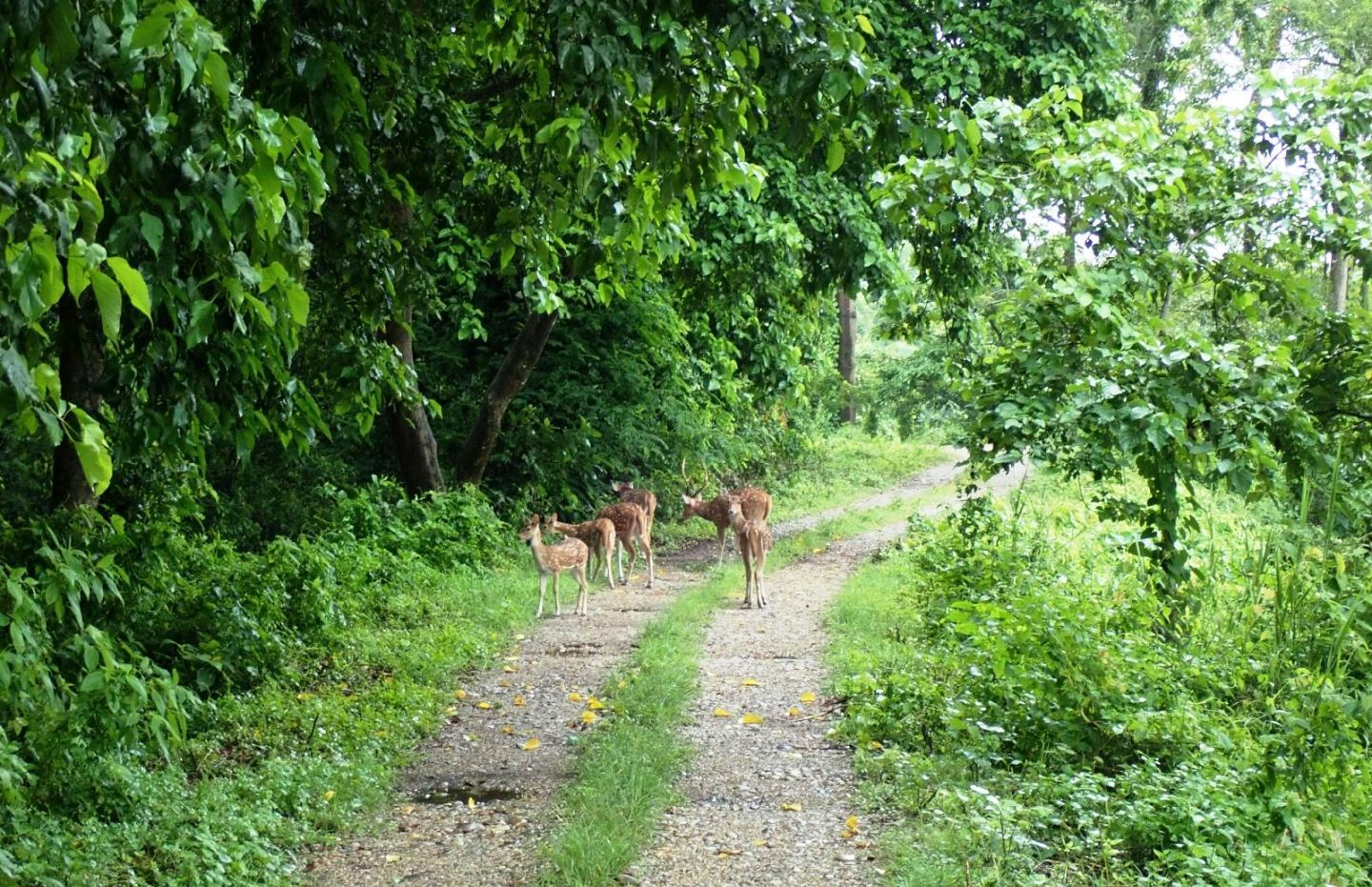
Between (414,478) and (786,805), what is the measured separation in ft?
30.8

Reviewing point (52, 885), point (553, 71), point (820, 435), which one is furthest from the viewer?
point (820, 435)

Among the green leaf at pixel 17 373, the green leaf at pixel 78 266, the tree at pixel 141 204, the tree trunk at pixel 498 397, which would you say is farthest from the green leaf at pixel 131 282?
the tree trunk at pixel 498 397

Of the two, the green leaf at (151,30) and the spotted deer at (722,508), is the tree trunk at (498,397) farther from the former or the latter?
the green leaf at (151,30)

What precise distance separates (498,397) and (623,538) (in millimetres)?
2652

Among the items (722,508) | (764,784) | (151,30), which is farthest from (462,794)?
(722,508)

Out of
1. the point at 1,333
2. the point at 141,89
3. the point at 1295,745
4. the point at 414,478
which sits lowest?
the point at 1295,745

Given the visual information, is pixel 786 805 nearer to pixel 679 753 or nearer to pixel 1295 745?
pixel 679 753

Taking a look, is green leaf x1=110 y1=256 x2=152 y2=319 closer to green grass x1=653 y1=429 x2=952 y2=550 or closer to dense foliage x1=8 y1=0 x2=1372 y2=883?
dense foliage x1=8 y1=0 x2=1372 y2=883

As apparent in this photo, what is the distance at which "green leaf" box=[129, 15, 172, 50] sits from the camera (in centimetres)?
335

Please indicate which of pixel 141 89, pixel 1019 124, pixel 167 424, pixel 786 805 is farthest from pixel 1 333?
pixel 1019 124

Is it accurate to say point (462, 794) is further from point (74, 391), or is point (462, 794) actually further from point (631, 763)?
point (74, 391)

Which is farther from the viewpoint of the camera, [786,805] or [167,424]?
[786,805]

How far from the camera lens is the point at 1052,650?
7250 millimetres

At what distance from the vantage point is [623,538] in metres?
15.1
